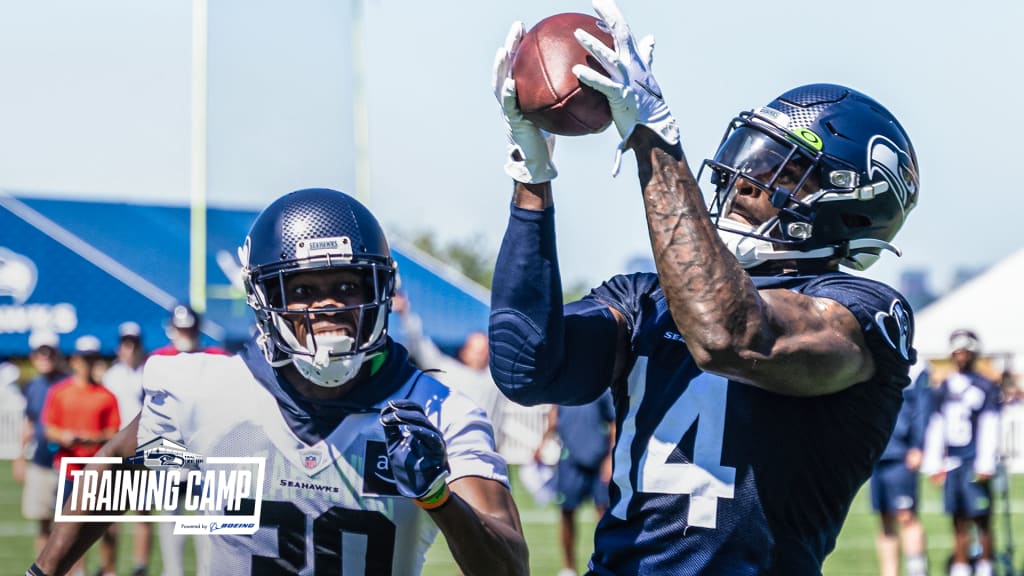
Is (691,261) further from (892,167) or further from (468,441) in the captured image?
(468,441)

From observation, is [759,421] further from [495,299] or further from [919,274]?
[919,274]

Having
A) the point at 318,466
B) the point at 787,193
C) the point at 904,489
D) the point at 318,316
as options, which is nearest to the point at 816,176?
the point at 787,193

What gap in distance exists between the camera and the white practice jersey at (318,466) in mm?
3086

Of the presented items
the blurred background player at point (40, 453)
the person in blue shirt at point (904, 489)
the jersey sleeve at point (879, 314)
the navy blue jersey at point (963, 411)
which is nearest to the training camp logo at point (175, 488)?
the jersey sleeve at point (879, 314)

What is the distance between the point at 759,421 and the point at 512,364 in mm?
485

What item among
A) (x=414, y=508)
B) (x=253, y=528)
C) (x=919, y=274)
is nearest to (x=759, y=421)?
(x=414, y=508)

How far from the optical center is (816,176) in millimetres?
2729

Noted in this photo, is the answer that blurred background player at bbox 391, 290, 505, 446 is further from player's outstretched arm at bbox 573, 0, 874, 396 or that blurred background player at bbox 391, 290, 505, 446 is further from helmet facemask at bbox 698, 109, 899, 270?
player's outstretched arm at bbox 573, 0, 874, 396

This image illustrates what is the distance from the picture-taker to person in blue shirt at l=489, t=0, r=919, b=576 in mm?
2357

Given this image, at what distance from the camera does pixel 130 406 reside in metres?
9.70

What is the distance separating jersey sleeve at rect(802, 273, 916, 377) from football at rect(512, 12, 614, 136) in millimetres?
537

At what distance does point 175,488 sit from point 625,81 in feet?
5.70

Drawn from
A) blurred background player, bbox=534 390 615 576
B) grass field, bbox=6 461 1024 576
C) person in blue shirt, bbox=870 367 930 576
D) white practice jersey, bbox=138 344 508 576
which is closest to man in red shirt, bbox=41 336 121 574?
grass field, bbox=6 461 1024 576

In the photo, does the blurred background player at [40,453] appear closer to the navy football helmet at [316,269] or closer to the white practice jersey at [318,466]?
the white practice jersey at [318,466]
